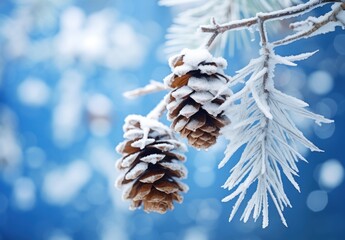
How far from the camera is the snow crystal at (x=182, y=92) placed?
29 cm

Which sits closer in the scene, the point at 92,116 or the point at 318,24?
the point at 318,24

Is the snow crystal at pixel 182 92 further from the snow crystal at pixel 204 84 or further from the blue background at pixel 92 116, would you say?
the blue background at pixel 92 116

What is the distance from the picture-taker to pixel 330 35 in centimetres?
135

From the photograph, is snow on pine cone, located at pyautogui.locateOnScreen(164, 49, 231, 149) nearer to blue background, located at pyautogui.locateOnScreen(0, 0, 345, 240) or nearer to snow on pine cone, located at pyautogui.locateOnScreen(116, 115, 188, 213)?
snow on pine cone, located at pyautogui.locateOnScreen(116, 115, 188, 213)

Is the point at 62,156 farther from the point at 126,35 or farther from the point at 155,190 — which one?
the point at 155,190

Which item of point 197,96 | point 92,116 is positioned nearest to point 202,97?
point 197,96

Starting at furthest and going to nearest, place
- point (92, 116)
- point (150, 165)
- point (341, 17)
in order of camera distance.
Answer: point (92, 116) → point (150, 165) → point (341, 17)

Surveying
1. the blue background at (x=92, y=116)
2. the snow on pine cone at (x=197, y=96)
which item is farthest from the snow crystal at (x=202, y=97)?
the blue background at (x=92, y=116)

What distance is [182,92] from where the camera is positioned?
0.29 meters

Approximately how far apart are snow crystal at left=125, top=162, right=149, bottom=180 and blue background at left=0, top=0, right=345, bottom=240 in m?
1.00

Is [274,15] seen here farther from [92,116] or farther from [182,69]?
[92,116]

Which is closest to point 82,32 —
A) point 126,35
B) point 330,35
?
point 126,35

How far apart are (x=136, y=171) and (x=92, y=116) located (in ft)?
3.71

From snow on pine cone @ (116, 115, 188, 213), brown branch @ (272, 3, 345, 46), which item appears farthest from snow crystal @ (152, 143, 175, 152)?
brown branch @ (272, 3, 345, 46)
